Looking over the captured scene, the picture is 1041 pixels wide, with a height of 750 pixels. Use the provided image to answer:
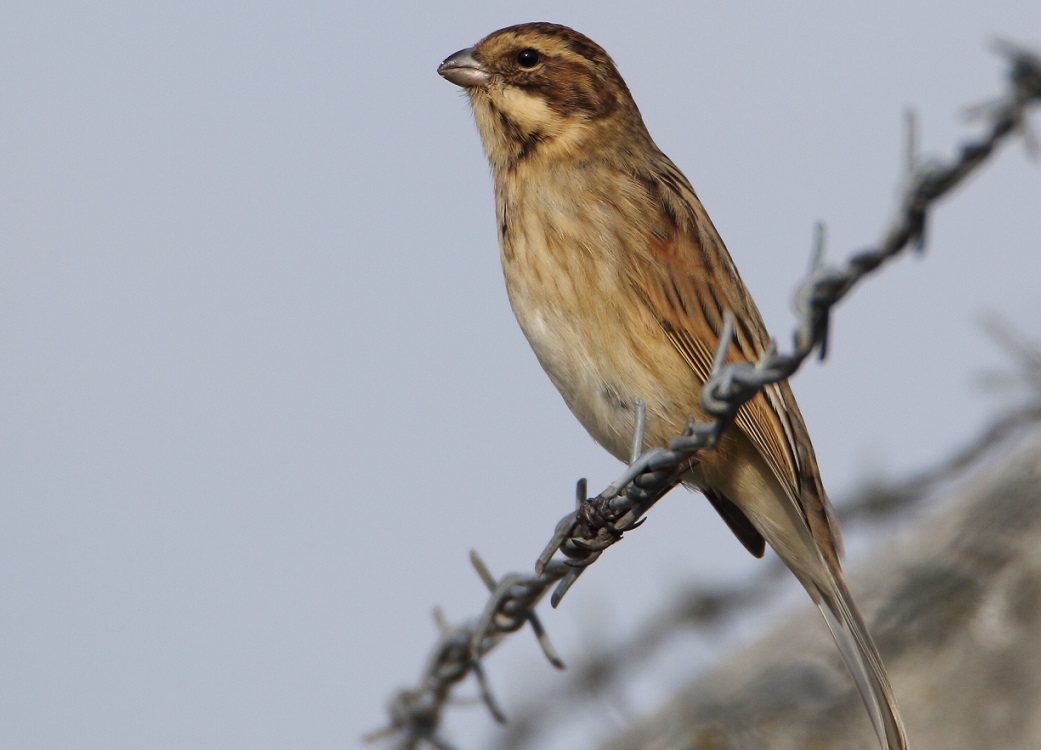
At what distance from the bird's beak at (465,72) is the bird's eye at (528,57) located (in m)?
0.14

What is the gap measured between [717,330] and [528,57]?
60.4 inches

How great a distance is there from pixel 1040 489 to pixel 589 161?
1.97 meters

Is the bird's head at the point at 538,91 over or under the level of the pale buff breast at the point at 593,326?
over

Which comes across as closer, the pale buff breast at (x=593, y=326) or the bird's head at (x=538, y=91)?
the pale buff breast at (x=593, y=326)

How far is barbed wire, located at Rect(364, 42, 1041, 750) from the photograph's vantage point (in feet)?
6.57

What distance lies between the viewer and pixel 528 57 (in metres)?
5.31

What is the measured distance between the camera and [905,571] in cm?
461

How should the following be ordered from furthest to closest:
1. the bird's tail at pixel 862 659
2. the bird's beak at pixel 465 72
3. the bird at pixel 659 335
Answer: the bird's beak at pixel 465 72
the bird at pixel 659 335
the bird's tail at pixel 862 659

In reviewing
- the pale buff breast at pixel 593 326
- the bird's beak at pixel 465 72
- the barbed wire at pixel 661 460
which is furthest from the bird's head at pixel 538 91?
the barbed wire at pixel 661 460

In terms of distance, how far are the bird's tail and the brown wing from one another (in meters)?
0.17

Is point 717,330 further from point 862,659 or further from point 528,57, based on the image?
point 528,57

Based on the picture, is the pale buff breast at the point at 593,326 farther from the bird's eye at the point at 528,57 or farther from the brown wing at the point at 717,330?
the bird's eye at the point at 528,57

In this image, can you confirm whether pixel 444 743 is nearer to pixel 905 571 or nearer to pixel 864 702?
pixel 864 702

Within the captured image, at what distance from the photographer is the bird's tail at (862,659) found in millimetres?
4086
